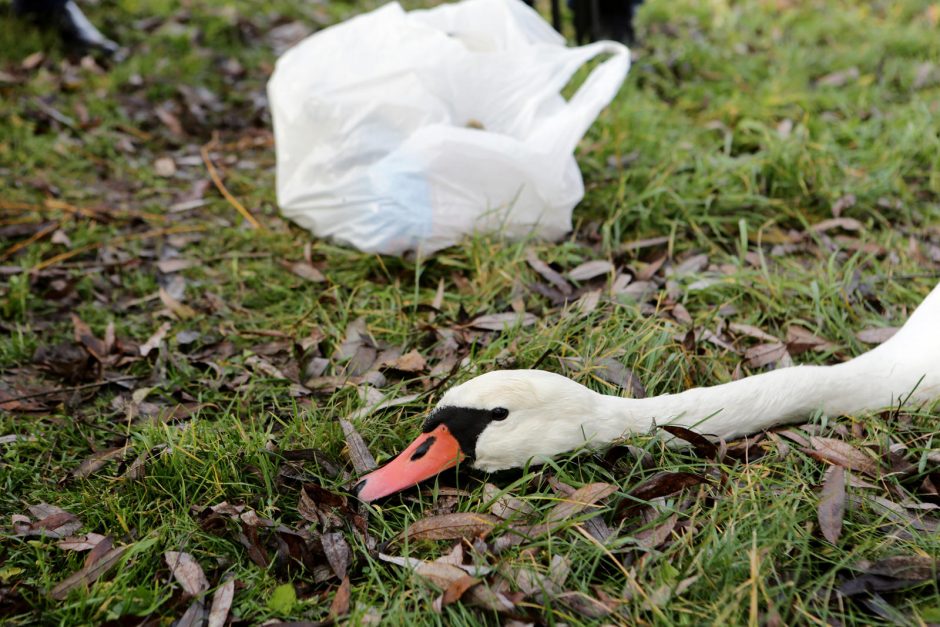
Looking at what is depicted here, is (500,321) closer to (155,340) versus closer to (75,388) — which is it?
(155,340)

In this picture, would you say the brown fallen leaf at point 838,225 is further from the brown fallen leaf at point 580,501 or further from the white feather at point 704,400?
the brown fallen leaf at point 580,501

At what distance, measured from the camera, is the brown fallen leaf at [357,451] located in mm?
2182

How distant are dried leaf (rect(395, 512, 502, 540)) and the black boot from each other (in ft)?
13.9

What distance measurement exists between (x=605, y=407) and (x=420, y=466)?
1.63 feet

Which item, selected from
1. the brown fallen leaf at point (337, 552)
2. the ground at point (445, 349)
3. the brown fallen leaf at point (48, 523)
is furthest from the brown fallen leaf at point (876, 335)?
the brown fallen leaf at point (48, 523)

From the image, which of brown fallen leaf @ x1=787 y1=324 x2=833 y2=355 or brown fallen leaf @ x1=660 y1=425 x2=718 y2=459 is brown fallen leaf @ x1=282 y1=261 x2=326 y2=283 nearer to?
brown fallen leaf @ x1=660 y1=425 x2=718 y2=459

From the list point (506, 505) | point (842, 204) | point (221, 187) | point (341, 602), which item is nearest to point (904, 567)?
point (506, 505)

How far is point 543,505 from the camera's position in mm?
2061

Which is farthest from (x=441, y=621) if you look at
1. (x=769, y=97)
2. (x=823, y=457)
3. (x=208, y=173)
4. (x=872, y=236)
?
(x=769, y=97)

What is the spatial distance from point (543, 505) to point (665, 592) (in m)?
0.41

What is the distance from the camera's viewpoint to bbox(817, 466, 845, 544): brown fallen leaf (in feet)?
6.19

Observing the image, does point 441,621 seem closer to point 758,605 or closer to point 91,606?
point 758,605

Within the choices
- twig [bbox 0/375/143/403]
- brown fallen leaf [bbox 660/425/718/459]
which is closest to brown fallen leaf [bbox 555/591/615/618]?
brown fallen leaf [bbox 660/425/718/459]

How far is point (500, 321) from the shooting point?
2.86 m
